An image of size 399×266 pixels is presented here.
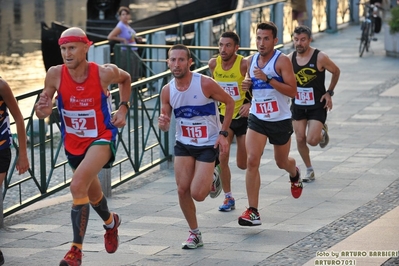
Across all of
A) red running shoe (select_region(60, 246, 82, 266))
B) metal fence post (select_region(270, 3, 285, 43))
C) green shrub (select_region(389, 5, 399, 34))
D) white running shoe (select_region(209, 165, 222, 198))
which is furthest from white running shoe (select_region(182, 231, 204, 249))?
metal fence post (select_region(270, 3, 285, 43))

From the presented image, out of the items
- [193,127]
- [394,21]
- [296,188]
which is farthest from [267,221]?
[394,21]

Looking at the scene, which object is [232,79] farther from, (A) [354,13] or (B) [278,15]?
(A) [354,13]

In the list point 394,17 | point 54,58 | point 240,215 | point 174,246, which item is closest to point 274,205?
point 240,215

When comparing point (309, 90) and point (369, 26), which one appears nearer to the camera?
point (309, 90)

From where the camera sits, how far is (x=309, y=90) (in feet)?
36.4

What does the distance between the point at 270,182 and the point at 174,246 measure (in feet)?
10.5

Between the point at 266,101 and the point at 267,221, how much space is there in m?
1.10

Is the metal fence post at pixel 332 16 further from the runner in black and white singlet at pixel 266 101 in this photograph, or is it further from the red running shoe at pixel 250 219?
the red running shoe at pixel 250 219

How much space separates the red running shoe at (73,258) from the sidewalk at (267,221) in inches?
16.9

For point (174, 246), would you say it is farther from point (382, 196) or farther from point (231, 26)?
point (231, 26)

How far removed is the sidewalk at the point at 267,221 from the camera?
789 centimetres

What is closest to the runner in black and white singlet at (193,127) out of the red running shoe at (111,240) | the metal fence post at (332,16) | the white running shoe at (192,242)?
the white running shoe at (192,242)

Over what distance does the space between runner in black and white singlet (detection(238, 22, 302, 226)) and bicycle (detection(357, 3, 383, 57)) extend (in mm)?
13903

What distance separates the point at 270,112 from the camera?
9203 millimetres
